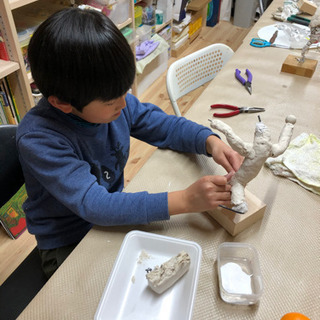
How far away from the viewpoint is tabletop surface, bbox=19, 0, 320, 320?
0.45m

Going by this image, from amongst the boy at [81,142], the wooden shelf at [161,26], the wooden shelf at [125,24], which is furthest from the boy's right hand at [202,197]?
the wooden shelf at [161,26]

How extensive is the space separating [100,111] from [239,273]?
367mm

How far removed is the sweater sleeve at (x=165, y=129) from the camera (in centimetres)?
71

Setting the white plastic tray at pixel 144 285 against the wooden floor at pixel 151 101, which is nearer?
the white plastic tray at pixel 144 285

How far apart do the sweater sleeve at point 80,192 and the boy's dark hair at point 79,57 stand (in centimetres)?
10

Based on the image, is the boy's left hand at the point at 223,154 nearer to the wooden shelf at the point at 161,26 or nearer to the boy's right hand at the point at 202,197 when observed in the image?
the boy's right hand at the point at 202,197

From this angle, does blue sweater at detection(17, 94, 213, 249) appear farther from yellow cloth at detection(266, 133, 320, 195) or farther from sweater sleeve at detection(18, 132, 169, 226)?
yellow cloth at detection(266, 133, 320, 195)

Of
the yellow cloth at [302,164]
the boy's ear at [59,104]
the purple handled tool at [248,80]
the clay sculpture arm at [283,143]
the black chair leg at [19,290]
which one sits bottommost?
the black chair leg at [19,290]

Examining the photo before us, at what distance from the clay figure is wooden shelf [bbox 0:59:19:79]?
854 mm

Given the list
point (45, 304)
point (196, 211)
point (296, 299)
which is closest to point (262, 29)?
point (196, 211)

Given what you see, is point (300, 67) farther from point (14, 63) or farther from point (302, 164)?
point (14, 63)

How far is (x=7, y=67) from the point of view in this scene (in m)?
1.06

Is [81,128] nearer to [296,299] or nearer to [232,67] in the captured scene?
[296,299]

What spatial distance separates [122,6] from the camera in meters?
1.63
